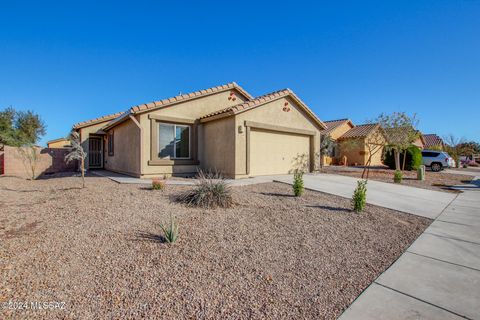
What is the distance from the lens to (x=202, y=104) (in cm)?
1244

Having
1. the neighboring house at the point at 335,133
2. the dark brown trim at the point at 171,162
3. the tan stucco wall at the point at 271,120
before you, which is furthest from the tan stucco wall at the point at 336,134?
the dark brown trim at the point at 171,162

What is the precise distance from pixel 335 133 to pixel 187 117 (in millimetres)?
19909

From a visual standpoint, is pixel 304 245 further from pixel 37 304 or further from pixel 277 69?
pixel 277 69

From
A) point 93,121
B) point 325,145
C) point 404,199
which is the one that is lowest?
point 404,199

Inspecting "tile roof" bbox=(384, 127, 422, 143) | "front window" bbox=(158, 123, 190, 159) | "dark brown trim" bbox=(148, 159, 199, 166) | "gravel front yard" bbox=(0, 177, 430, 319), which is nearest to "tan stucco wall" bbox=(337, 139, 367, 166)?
"tile roof" bbox=(384, 127, 422, 143)

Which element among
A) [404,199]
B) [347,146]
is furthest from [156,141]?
[347,146]

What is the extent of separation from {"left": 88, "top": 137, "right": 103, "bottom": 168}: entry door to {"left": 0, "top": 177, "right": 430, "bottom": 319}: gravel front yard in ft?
40.3

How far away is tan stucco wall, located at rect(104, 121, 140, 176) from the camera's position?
1107cm

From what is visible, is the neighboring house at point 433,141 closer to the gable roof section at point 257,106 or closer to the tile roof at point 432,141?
the tile roof at point 432,141

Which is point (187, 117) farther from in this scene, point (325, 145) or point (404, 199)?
point (325, 145)

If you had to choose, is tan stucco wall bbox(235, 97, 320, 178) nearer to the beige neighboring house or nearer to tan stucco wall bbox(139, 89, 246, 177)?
the beige neighboring house

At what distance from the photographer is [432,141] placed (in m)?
38.3

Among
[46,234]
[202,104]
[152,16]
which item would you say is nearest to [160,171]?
[202,104]

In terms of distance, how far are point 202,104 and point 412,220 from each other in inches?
405
